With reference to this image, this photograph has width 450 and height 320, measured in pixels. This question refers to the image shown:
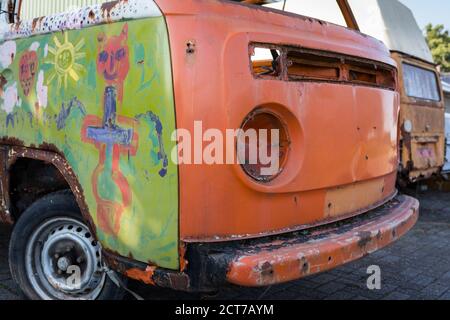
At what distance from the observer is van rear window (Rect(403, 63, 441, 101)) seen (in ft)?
20.4

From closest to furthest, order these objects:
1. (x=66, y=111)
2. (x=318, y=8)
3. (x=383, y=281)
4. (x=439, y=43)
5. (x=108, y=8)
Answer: (x=108, y=8) → (x=66, y=111) → (x=383, y=281) → (x=318, y=8) → (x=439, y=43)

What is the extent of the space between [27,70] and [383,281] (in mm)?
2957

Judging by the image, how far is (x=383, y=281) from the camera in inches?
144

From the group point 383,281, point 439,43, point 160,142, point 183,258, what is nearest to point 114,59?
point 160,142

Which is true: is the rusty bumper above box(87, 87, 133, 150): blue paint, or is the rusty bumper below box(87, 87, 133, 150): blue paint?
below

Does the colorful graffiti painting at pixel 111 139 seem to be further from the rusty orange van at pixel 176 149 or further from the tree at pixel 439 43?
the tree at pixel 439 43

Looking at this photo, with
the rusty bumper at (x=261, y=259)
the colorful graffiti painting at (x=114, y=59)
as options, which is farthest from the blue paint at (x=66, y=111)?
the rusty bumper at (x=261, y=259)

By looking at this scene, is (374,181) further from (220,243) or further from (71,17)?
(71,17)

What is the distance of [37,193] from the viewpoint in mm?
2971

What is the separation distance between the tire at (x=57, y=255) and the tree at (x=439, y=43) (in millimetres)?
29169

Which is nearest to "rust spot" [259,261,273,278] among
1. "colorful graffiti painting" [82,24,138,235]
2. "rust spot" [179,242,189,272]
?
"rust spot" [179,242,189,272]

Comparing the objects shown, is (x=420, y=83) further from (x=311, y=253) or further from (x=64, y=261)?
(x=64, y=261)

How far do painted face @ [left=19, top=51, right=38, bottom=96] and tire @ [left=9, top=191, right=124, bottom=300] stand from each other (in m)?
0.63

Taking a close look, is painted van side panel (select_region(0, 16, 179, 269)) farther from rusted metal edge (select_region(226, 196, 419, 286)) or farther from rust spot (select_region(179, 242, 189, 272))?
rusted metal edge (select_region(226, 196, 419, 286))
